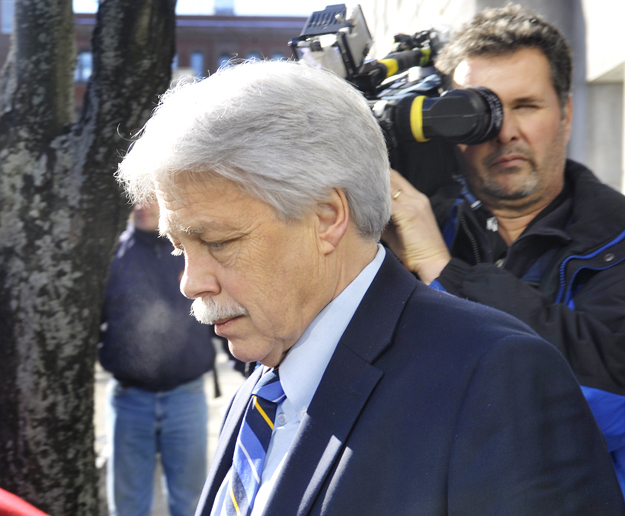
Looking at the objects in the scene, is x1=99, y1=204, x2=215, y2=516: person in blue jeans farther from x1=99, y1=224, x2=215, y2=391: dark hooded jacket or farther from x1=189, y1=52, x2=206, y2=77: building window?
x1=189, y1=52, x2=206, y2=77: building window

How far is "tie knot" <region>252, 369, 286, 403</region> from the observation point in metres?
1.25

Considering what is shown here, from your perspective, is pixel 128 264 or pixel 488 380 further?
pixel 128 264

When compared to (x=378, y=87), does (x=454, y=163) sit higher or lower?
lower

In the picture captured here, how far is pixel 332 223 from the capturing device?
1154mm

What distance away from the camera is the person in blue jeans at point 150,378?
11.4 ft

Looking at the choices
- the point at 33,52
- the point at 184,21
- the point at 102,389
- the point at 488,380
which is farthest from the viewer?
the point at 184,21

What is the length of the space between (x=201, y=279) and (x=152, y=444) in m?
2.65

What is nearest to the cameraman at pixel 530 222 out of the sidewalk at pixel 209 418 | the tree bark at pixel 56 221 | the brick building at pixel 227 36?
the sidewalk at pixel 209 418

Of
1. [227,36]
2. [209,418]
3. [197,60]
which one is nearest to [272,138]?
[209,418]

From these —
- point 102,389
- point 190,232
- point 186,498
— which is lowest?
point 102,389

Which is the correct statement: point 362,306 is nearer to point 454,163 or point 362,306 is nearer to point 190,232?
point 190,232

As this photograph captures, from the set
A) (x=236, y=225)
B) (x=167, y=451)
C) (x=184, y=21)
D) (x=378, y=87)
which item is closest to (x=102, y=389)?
(x=167, y=451)

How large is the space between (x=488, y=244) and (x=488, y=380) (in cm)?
82

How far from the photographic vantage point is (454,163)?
188 centimetres
